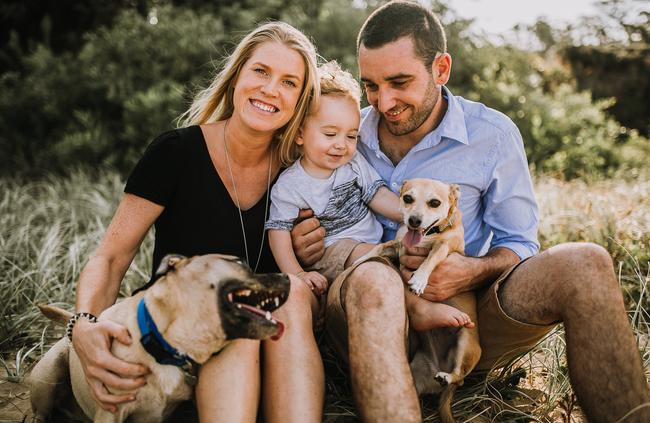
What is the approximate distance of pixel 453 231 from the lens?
2.93 metres

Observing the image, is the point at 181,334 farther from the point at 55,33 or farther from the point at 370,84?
the point at 55,33

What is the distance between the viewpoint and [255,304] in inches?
89.4

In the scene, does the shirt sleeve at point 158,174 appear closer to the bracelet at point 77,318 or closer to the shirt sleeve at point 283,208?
the shirt sleeve at point 283,208

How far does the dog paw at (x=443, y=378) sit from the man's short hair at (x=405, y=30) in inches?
68.5

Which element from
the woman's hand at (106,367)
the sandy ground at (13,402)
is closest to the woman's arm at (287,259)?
the woman's hand at (106,367)

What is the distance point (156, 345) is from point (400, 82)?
1943mm

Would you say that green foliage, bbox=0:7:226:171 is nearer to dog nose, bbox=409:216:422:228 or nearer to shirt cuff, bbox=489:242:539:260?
dog nose, bbox=409:216:422:228

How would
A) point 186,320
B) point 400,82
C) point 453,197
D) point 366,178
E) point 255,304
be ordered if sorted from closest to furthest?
point 186,320, point 255,304, point 453,197, point 400,82, point 366,178

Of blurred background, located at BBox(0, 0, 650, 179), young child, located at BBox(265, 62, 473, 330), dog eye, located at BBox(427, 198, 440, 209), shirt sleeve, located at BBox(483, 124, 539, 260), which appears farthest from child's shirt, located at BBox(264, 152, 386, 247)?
blurred background, located at BBox(0, 0, 650, 179)

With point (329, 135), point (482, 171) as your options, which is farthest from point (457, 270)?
point (329, 135)

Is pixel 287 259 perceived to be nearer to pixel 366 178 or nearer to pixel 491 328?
pixel 366 178

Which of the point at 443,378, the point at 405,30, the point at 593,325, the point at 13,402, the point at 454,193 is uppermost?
the point at 405,30

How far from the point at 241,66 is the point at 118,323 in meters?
1.59

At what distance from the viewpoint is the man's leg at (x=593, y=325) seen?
2217 millimetres
